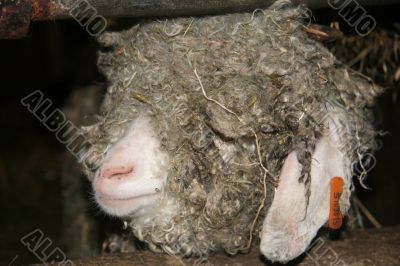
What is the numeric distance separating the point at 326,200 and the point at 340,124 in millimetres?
313

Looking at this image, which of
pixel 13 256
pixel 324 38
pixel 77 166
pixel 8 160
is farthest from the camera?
pixel 8 160

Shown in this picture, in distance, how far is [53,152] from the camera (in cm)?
570

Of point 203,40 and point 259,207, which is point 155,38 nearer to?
point 203,40

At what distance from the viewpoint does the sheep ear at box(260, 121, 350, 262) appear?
7.91 feet

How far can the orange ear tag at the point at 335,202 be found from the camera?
Answer: 2549mm

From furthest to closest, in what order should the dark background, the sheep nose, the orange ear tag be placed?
the dark background, the orange ear tag, the sheep nose

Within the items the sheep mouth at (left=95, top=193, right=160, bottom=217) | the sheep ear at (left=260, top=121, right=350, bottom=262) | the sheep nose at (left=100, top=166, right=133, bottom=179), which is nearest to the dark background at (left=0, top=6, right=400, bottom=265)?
the sheep mouth at (left=95, top=193, right=160, bottom=217)

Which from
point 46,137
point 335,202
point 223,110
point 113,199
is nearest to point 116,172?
point 113,199

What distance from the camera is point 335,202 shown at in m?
2.56

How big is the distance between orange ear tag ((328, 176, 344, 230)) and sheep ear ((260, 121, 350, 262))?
3 cm

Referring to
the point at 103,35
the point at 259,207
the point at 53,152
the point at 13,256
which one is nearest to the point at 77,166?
the point at 13,256

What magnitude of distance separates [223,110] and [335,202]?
579 mm

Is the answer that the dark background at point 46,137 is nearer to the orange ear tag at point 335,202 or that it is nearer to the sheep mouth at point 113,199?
the sheep mouth at point 113,199

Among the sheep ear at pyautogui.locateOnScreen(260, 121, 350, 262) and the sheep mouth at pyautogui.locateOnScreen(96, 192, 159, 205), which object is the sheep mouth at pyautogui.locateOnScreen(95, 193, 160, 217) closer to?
the sheep mouth at pyautogui.locateOnScreen(96, 192, 159, 205)
